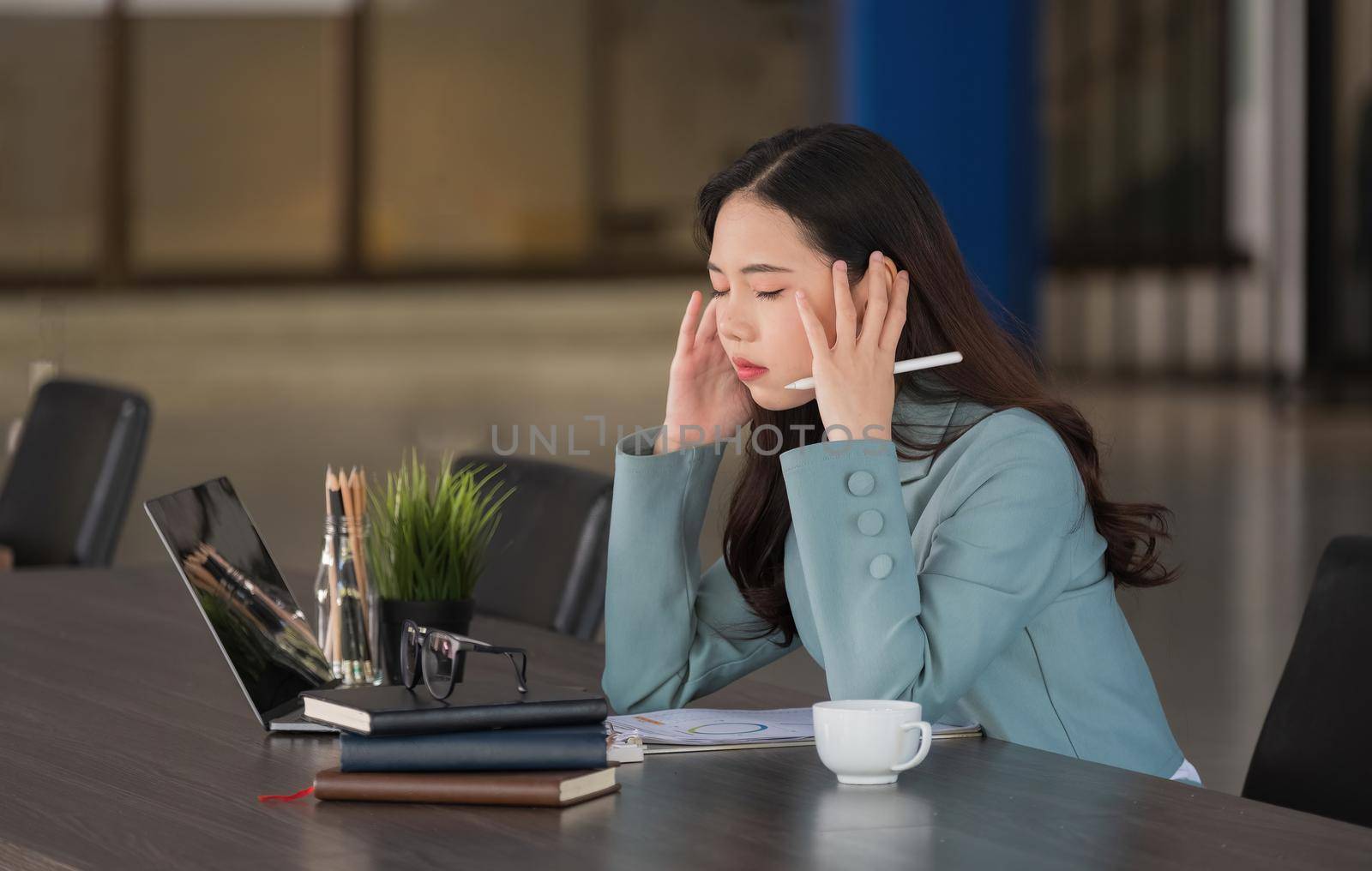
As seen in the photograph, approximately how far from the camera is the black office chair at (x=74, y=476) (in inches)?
128

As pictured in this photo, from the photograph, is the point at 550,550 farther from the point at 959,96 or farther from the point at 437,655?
the point at 959,96

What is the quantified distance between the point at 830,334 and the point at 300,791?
69 cm

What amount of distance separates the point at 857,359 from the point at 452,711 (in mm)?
523

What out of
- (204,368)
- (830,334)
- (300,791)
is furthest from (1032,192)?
(204,368)

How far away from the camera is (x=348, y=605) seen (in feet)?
5.59

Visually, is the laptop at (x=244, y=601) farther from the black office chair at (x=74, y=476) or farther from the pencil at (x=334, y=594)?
the black office chair at (x=74, y=476)

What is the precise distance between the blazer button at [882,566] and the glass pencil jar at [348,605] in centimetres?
48

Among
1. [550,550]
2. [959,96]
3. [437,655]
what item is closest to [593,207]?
[959,96]

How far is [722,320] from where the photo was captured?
1732 millimetres

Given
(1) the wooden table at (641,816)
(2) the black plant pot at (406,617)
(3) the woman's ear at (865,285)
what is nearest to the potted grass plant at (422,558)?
(2) the black plant pot at (406,617)

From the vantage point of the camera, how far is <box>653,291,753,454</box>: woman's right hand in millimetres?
1900

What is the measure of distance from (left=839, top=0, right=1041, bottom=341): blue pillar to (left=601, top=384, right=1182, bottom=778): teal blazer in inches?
193

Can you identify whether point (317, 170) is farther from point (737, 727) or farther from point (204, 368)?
point (737, 727)

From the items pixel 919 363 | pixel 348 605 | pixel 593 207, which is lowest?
pixel 348 605
